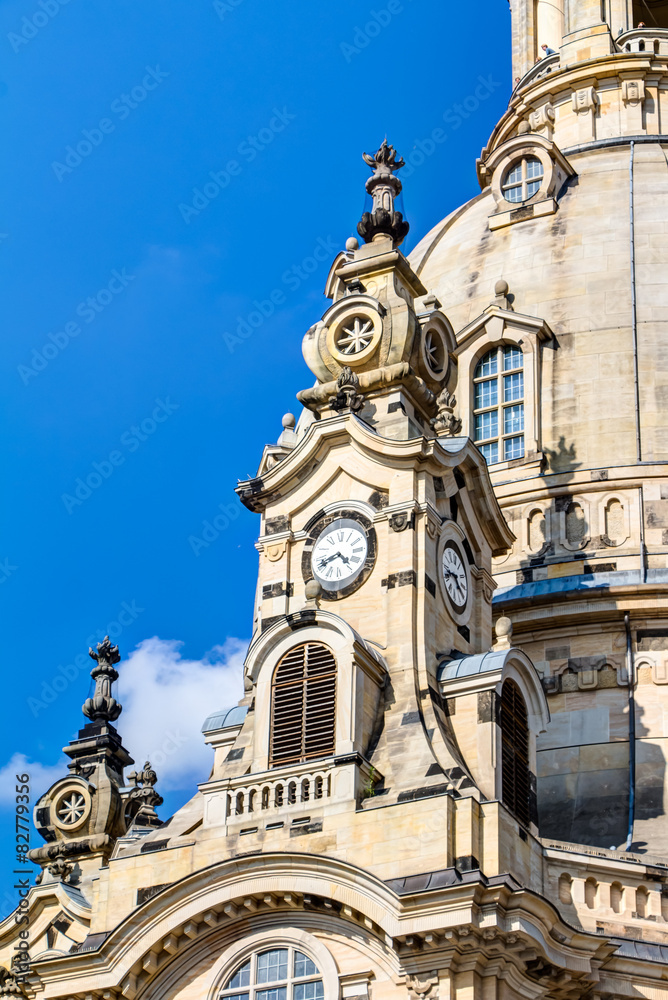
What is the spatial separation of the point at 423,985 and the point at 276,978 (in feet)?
9.98

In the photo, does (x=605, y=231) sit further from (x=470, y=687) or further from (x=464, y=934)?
(x=464, y=934)

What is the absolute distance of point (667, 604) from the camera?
48.8m

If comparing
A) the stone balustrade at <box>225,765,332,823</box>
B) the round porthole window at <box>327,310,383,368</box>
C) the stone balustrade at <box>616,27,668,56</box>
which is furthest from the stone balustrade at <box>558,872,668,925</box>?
the stone balustrade at <box>616,27,668,56</box>

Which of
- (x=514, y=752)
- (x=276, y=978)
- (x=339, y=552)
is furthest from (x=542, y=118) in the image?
(x=276, y=978)

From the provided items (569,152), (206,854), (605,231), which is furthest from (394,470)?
(569,152)

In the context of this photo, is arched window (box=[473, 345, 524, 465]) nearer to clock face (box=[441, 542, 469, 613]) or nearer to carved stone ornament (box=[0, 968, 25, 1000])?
clock face (box=[441, 542, 469, 613])

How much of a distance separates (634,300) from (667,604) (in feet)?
30.6

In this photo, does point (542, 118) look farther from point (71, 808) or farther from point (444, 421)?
point (71, 808)

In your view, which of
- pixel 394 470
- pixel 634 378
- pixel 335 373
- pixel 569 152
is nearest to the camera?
pixel 394 470

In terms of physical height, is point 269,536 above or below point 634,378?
below

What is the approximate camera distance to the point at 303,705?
131 ft

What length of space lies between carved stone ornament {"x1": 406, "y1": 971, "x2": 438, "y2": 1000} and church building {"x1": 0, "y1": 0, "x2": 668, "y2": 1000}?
6cm

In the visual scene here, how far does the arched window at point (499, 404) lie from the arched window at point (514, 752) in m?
13.6

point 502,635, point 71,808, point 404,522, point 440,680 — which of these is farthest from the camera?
point 71,808
